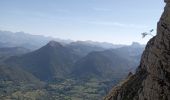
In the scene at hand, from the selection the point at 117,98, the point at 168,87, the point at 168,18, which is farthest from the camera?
the point at 117,98

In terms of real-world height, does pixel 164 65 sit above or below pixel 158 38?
below

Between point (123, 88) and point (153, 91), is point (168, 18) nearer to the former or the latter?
point (153, 91)

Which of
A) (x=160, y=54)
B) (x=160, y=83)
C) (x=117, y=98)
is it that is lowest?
(x=117, y=98)

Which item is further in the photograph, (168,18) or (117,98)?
(117,98)

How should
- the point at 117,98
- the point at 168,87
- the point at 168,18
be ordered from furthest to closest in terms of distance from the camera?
the point at 117,98 < the point at 168,18 < the point at 168,87

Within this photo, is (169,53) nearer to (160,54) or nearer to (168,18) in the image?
(160,54)

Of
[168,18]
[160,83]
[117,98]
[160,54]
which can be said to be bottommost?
[117,98]

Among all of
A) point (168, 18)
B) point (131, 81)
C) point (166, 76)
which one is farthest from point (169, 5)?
point (131, 81)

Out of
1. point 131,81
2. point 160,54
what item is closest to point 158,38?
point 160,54

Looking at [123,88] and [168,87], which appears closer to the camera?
[168,87]
